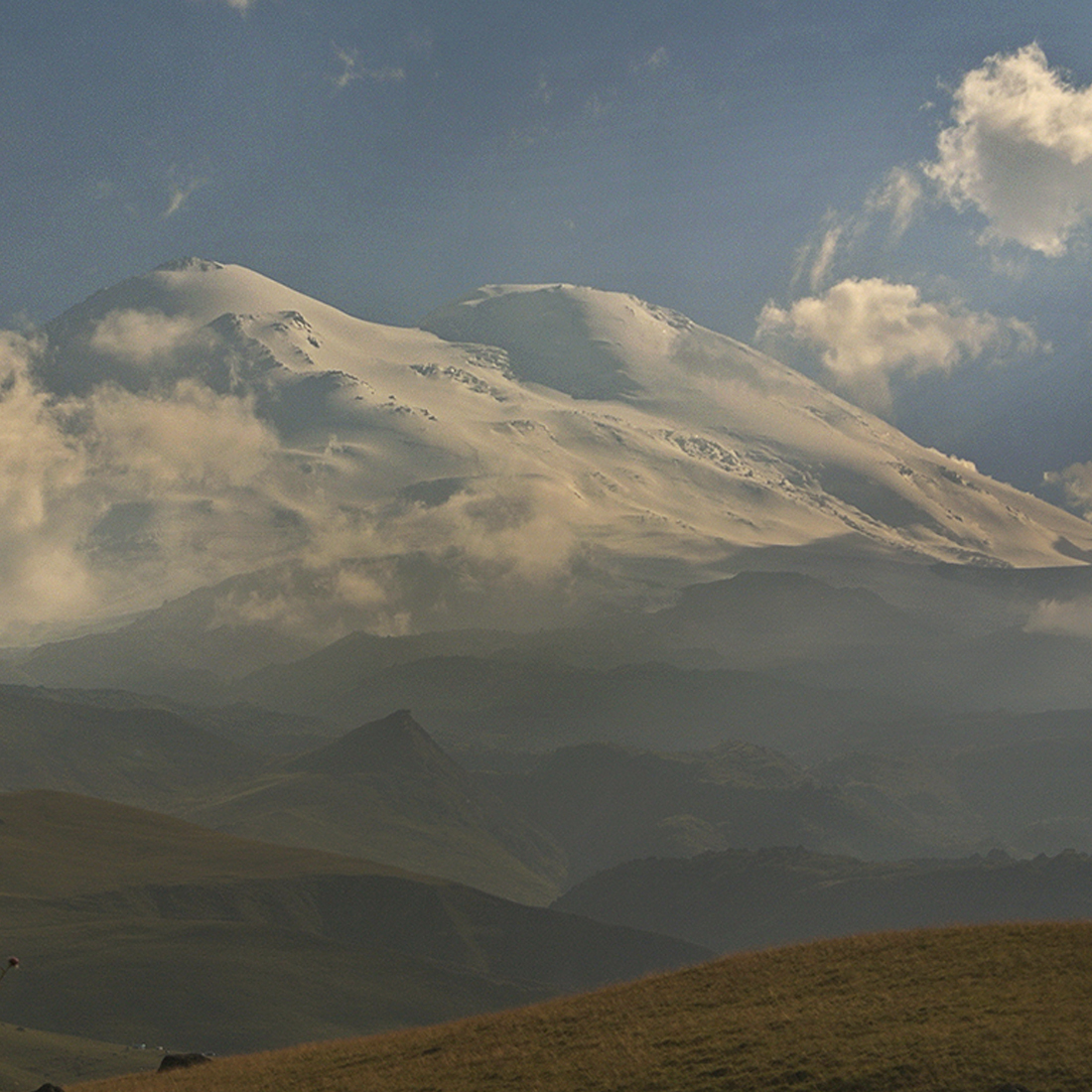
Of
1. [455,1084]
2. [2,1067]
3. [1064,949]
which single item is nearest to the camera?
[455,1084]

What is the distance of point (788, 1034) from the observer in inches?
1962

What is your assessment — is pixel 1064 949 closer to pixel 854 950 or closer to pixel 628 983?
pixel 854 950

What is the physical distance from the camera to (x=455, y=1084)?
173 feet

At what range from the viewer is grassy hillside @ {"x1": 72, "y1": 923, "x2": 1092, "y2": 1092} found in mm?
44781

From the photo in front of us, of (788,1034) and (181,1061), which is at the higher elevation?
(181,1061)

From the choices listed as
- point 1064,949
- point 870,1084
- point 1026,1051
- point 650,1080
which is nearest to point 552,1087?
point 650,1080

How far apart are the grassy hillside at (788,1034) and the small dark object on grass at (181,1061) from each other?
2750 mm

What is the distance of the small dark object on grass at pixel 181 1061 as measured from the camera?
6846 centimetres

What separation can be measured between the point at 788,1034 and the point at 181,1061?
3438 cm

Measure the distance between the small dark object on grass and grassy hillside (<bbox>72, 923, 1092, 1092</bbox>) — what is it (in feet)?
9.02

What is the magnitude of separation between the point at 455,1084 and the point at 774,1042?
40.7 ft

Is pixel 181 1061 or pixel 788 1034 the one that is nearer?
pixel 788 1034

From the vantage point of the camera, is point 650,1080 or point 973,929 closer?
point 650,1080

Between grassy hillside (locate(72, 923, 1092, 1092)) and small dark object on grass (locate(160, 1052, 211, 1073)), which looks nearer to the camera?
grassy hillside (locate(72, 923, 1092, 1092))
